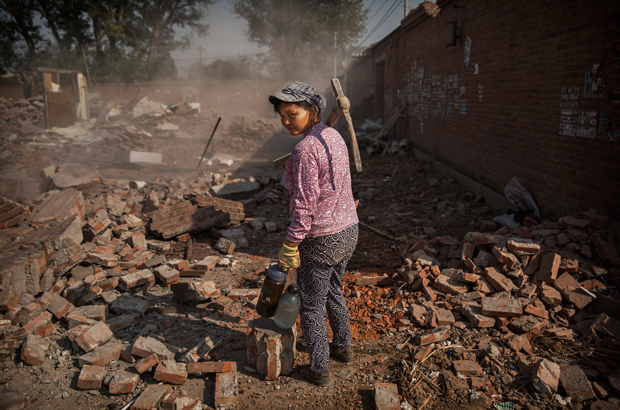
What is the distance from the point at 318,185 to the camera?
232 cm

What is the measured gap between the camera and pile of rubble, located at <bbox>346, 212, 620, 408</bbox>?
2623 mm

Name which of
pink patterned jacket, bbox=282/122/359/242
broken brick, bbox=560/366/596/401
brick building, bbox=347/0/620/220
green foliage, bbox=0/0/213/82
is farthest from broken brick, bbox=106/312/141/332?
green foliage, bbox=0/0/213/82

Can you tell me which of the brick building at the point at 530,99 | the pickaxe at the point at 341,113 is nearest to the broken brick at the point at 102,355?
the pickaxe at the point at 341,113

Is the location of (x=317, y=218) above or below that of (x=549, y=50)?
below

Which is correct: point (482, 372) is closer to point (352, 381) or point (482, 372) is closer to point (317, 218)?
point (352, 381)

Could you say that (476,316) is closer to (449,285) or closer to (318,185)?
(449,285)

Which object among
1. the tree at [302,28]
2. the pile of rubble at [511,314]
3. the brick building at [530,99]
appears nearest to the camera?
the pile of rubble at [511,314]

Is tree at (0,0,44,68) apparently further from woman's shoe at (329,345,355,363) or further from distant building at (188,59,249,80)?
woman's shoe at (329,345,355,363)

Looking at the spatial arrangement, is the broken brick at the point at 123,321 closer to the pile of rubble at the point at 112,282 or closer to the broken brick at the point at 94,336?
the pile of rubble at the point at 112,282

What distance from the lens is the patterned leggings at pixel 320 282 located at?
2463 millimetres

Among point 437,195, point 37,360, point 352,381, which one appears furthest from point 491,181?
point 37,360

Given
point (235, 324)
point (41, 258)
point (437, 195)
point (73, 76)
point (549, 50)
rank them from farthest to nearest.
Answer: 1. point (73, 76)
2. point (437, 195)
3. point (549, 50)
4. point (41, 258)
5. point (235, 324)

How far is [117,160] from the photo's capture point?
12.2 metres

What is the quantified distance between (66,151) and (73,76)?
5549 millimetres
